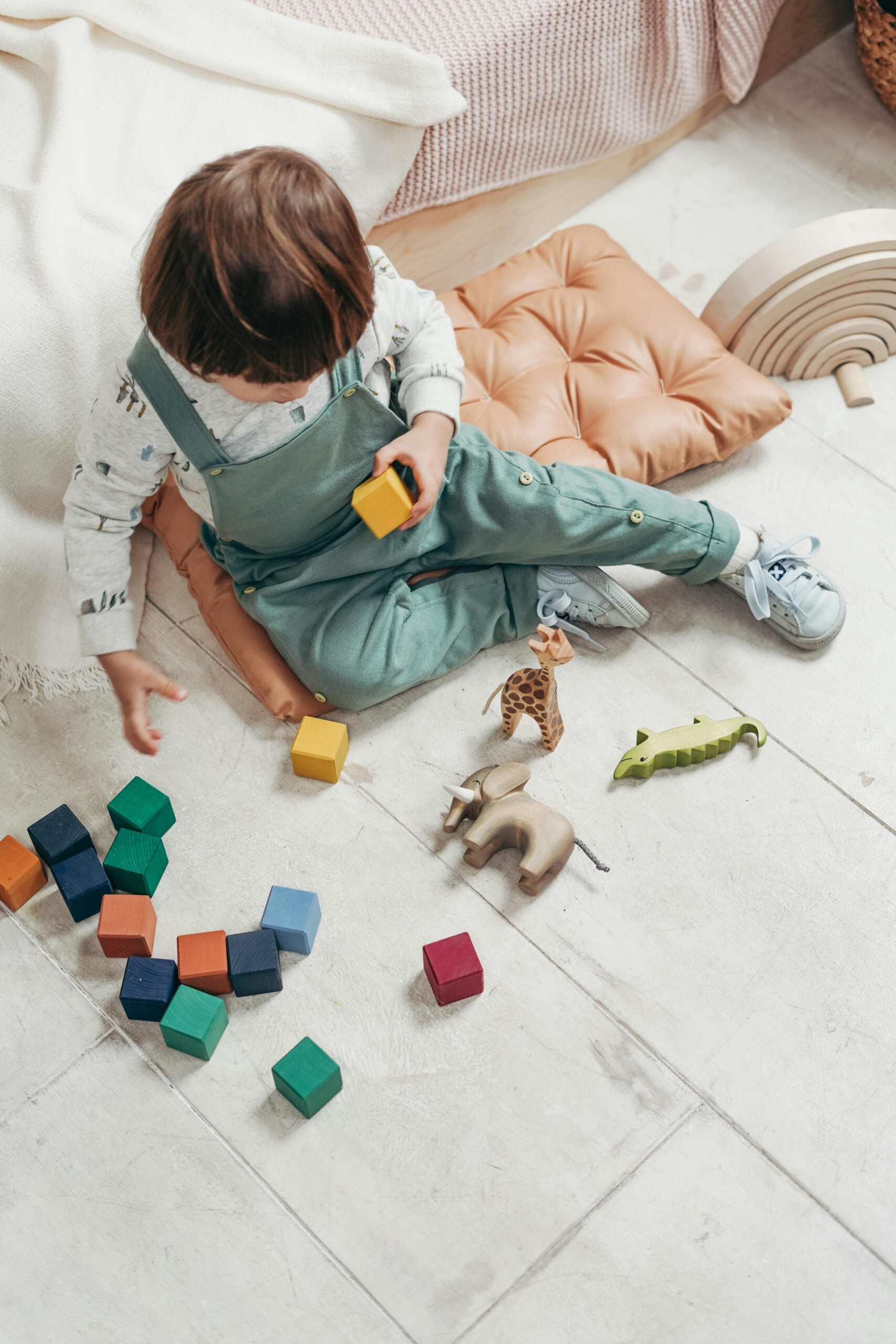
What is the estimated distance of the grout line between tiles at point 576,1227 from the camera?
Answer: 0.94 meters

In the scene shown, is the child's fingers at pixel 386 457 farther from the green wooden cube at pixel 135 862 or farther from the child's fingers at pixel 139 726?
the green wooden cube at pixel 135 862

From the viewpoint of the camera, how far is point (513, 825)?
1092mm

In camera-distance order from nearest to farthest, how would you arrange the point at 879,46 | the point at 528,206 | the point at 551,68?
the point at 551,68 → the point at 528,206 → the point at 879,46

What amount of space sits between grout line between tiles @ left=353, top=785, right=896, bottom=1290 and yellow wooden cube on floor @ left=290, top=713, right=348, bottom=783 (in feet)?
0.24

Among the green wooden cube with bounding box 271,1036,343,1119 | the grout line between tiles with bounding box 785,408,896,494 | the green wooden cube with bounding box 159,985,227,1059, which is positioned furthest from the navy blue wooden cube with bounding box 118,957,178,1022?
the grout line between tiles with bounding box 785,408,896,494

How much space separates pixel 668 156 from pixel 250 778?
1.10 m

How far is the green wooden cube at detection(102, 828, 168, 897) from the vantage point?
42.5 inches

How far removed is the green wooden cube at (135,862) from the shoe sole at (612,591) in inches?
20.3

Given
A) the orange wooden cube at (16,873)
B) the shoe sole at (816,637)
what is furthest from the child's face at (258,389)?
the shoe sole at (816,637)

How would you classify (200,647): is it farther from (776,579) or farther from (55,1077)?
(776,579)

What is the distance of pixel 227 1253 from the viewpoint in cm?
96

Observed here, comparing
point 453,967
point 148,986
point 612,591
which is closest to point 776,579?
point 612,591

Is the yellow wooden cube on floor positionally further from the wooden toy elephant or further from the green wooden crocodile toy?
the green wooden crocodile toy

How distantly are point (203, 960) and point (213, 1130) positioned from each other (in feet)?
0.48
